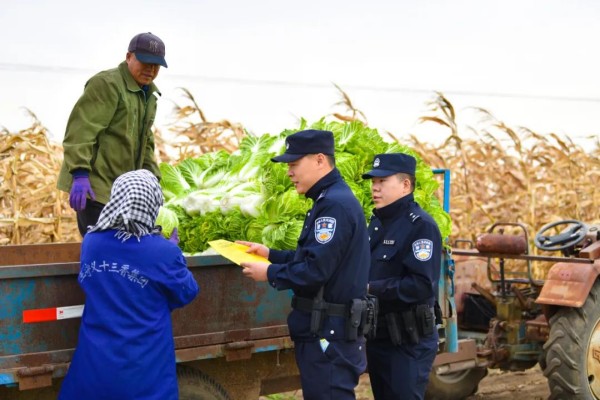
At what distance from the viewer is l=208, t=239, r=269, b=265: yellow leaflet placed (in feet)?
15.0

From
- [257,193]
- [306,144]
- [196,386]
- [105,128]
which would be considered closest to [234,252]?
[306,144]

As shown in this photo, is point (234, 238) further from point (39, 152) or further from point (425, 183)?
point (39, 152)

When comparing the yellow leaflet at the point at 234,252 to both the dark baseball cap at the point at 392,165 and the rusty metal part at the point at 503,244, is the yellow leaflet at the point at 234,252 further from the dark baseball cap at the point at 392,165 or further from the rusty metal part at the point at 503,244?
the rusty metal part at the point at 503,244

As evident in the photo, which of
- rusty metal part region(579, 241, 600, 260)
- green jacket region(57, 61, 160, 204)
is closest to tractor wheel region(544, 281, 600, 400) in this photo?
rusty metal part region(579, 241, 600, 260)

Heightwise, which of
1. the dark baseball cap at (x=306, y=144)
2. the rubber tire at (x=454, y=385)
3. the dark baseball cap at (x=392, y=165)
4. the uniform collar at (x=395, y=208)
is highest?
the dark baseball cap at (x=306, y=144)

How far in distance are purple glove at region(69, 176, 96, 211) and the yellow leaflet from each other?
90 cm

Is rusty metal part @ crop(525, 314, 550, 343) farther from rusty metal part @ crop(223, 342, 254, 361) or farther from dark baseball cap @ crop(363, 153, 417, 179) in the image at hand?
rusty metal part @ crop(223, 342, 254, 361)

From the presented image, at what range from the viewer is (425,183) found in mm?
6527

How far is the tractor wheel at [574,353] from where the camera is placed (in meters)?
6.94

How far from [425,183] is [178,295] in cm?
283

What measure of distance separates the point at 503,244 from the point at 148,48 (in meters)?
4.03

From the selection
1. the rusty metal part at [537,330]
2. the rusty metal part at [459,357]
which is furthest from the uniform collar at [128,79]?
the rusty metal part at [537,330]

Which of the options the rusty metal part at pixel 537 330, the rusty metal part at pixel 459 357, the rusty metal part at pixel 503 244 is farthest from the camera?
the rusty metal part at pixel 503 244

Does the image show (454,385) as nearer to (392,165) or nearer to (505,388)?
(505,388)
